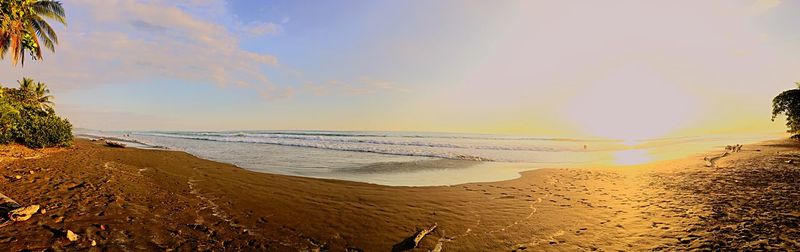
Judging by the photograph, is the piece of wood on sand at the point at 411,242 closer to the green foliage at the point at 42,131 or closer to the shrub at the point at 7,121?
the shrub at the point at 7,121

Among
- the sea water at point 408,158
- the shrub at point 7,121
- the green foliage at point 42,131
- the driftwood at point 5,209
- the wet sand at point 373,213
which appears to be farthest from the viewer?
the green foliage at point 42,131

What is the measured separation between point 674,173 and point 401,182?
1357cm

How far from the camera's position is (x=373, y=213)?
8586mm

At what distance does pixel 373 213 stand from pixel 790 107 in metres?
52.8

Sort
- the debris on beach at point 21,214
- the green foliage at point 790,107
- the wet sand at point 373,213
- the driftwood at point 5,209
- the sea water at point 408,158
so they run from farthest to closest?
the green foliage at point 790,107 < the sea water at point 408,158 < the wet sand at point 373,213 < the debris on beach at point 21,214 < the driftwood at point 5,209

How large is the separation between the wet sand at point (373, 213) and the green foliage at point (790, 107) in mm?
36270

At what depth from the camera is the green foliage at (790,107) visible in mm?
35719

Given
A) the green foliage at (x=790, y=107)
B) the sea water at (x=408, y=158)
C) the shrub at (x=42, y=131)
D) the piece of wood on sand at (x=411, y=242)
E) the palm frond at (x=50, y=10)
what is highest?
the palm frond at (x=50, y=10)

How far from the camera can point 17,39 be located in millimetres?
9883

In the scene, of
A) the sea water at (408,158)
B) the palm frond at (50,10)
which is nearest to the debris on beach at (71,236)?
the sea water at (408,158)

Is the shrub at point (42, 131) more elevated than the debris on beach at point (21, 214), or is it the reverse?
the shrub at point (42, 131)

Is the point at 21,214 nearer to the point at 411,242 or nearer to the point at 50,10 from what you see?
the point at 411,242

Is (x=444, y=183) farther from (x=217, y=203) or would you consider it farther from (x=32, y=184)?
(x=32, y=184)

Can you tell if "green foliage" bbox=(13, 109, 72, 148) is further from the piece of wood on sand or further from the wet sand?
the piece of wood on sand
